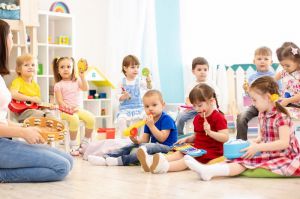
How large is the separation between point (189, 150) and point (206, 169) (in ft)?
1.03

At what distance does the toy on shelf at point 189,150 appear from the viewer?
2.52 metres

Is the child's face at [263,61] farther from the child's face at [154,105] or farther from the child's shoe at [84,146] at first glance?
the child's shoe at [84,146]

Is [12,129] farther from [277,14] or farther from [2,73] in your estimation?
[277,14]

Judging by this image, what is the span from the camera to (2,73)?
7.52 feet

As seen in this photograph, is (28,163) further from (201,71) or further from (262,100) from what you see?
(201,71)

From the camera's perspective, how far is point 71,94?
363 centimetres

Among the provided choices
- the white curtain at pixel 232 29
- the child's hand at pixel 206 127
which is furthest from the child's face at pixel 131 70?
the child's hand at pixel 206 127

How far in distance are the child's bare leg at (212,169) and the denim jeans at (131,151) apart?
0.47m

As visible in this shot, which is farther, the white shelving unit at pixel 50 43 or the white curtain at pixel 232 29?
the white shelving unit at pixel 50 43

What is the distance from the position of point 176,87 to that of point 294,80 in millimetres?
2227

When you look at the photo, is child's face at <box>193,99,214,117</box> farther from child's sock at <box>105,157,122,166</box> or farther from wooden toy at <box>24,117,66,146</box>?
wooden toy at <box>24,117,66,146</box>

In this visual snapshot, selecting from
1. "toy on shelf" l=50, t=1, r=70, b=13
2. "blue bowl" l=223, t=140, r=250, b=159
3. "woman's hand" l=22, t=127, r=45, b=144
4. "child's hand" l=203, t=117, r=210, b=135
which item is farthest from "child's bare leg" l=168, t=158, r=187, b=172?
"toy on shelf" l=50, t=1, r=70, b=13

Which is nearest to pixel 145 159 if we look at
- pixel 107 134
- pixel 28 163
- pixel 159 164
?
pixel 159 164

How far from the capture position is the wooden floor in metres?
1.95
